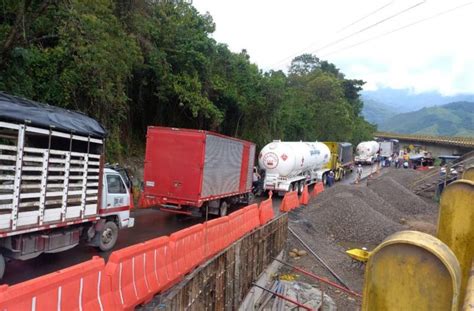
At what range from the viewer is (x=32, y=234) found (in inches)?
327

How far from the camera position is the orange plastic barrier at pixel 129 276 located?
243 inches

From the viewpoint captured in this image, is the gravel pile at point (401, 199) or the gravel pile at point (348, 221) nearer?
the gravel pile at point (348, 221)

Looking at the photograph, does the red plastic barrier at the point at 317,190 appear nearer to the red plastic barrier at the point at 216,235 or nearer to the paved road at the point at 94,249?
the paved road at the point at 94,249

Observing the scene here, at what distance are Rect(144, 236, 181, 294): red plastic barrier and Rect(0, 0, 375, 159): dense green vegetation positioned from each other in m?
8.00

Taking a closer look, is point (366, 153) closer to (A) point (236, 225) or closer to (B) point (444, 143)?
(B) point (444, 143)

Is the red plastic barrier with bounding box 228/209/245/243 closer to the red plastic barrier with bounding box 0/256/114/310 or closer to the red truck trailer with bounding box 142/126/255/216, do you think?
the red truck trailer with bounding box 142/126/255/216

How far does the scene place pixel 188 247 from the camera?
29.9ft

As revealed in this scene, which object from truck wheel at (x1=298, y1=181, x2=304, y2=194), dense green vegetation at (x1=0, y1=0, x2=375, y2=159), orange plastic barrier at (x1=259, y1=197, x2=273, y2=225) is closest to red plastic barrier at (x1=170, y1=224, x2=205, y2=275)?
orange plastic barrier at (x1=259, y1=197, x2=273, y2=225)

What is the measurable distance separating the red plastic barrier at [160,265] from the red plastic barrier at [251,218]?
566 centimetres

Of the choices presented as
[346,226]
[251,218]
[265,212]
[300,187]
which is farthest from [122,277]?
[300,187]

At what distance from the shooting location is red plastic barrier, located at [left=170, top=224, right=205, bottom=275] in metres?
8.52

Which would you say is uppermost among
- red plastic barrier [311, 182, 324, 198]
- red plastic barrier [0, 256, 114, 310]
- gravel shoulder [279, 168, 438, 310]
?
red plastic barrier [0, 256, 114, 310]

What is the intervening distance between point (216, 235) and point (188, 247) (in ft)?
6.34

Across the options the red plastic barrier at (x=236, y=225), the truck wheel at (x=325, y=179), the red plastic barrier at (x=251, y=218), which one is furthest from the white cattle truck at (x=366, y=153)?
the red plastic barrier at (x=236, y=225)
